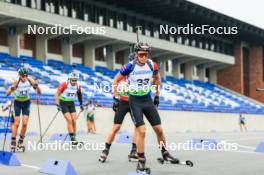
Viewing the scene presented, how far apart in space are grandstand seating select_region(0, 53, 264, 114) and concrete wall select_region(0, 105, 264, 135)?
562mm

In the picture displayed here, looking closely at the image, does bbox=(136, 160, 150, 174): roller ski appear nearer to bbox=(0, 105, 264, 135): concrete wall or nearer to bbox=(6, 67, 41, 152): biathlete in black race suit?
bbox=(6, 67, 41, 152): biathlete in black race suit

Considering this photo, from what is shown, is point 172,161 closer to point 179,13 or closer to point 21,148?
point 21,148

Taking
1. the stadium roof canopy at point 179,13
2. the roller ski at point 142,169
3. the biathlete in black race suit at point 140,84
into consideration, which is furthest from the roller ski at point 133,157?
the stadium roof canopy at point 179,13

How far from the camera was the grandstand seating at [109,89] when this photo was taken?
1035 inches

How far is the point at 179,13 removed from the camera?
43.3 m

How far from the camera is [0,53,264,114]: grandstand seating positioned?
86.2 feet

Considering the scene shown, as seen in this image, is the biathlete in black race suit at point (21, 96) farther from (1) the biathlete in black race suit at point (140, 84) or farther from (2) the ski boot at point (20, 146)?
(1) the biathlete in black race suit at point (140, 84)

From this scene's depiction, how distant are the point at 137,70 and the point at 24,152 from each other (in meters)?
4.53

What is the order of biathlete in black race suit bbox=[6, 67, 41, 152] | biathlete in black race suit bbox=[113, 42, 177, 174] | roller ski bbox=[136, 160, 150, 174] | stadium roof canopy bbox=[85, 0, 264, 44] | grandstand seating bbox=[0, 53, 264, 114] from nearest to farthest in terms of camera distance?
roller ski bbox=[136, 160, 150, 174] < biathlete in black race suit bbox=[113, 42, 177, 174] < biathlete in black race suit bbox=[6, 67, 41, 152] < grandstand seating bbox=[0, 53, 264, 114] < stadium roof canopy bbox=[85, 0, 264, 44]

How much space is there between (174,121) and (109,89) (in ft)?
16.4

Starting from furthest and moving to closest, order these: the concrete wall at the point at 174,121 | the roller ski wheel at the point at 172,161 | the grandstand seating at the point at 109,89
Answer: the grandstand seating at the point at 109,89 → the concrete wall at the point at 174,121 → the roller ski wheel at the point at 172,161

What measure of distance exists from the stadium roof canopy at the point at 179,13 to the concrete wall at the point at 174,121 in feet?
32.3

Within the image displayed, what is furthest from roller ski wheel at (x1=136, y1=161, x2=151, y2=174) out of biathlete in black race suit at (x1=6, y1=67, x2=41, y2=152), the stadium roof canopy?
the stadium roof canopy

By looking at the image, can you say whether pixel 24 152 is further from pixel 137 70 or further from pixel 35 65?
pixel 35 65
